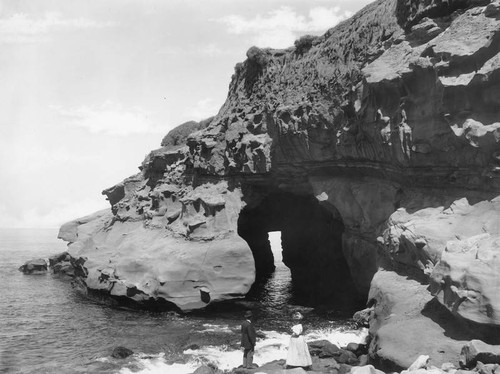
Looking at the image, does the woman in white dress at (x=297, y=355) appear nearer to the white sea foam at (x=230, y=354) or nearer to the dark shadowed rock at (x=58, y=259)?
the white sea foam at (x=230, y=354)

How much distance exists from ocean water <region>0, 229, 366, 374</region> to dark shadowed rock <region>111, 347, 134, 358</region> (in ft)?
0.95

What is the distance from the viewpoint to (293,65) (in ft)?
123

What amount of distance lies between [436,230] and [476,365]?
8246 millimetres

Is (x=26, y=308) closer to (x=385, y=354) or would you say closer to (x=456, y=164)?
(x=385, y=354)

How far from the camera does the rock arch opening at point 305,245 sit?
126 ft

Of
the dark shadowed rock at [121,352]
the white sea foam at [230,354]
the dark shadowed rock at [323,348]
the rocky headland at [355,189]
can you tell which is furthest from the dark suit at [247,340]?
the dark shadowed rock at [121,352]

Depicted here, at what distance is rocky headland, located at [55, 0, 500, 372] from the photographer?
20.2 meters

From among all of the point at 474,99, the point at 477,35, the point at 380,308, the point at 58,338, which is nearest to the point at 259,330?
the point at 380,308

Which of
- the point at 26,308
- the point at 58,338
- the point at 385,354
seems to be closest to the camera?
the point at 385,354

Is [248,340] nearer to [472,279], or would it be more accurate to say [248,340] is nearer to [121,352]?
[121,352]

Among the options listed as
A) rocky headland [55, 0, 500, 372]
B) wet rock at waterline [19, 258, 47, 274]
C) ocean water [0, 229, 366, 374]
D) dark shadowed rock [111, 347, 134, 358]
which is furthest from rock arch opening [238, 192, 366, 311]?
wet rock at waterline [19, 258, 47, 274]

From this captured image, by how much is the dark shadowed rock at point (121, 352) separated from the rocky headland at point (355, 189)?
8.18 meters

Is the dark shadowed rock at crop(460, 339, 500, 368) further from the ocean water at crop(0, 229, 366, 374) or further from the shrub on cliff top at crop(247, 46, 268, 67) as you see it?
the shrub on cliff top at crop(247, 46, 268, 67)

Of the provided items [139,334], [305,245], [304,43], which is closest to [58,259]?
[305,245]
